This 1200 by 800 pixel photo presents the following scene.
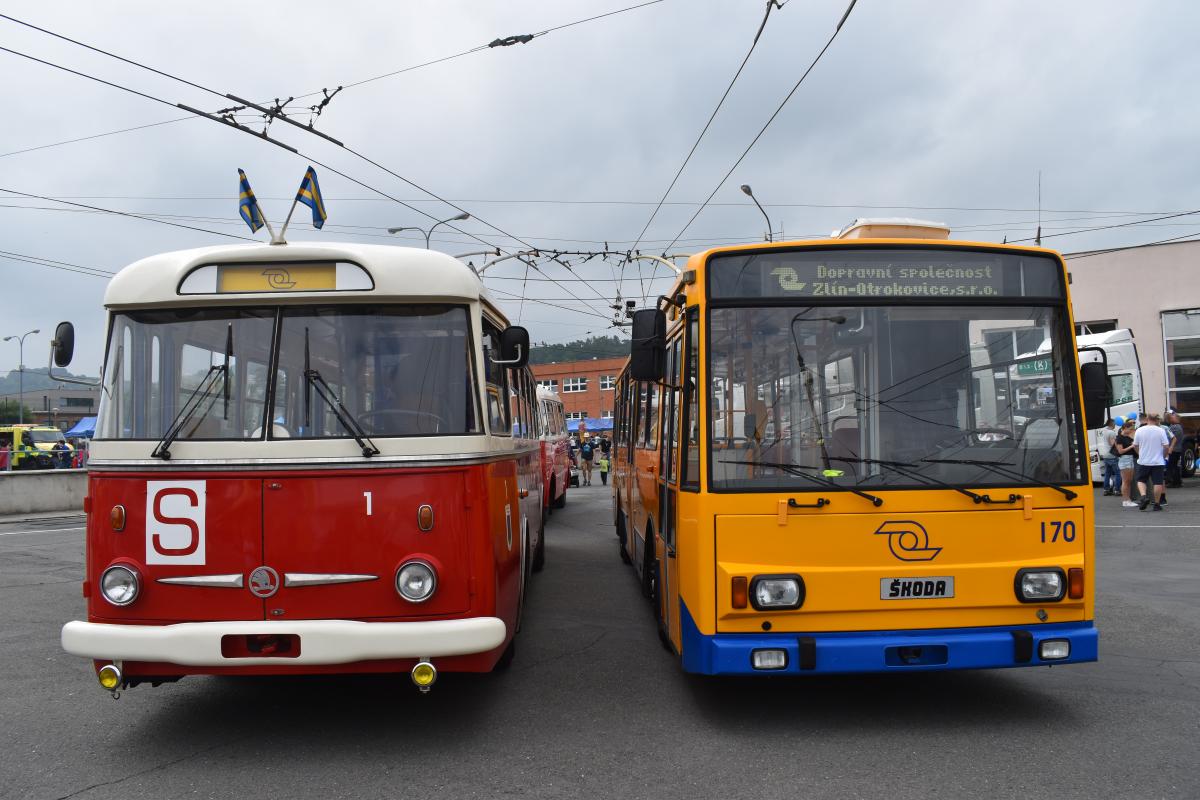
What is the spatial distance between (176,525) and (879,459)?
3748 mm

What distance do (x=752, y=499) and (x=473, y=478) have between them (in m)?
1.50

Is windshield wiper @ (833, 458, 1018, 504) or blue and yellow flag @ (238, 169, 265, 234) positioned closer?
windshield wiper @ (833, 458, 1018, 504)

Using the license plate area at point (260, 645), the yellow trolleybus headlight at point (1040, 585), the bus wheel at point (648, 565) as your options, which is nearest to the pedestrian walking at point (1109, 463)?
the bus wheel at point (648, 565)

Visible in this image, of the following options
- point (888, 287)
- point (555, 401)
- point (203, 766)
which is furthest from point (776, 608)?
point (555, 401)

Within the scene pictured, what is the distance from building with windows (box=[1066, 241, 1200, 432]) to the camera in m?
27.0

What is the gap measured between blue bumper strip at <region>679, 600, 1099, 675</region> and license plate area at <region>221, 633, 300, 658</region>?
6.95 feet

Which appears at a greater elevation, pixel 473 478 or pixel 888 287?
pixel 888 287

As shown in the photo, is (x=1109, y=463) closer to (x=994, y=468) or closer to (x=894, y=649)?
(x=994, y=468)

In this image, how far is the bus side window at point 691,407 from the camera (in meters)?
5.56

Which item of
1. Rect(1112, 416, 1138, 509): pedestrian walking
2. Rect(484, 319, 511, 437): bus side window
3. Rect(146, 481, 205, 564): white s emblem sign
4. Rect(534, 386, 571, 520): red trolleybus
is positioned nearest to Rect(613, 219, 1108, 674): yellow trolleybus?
Rect(484, 319, 511, 437): bus side window

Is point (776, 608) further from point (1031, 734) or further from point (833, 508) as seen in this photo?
point (1031, 734)

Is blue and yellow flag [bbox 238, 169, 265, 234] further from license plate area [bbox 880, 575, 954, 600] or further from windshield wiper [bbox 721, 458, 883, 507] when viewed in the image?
license plate area [bbox 880, 575, 954, 600]

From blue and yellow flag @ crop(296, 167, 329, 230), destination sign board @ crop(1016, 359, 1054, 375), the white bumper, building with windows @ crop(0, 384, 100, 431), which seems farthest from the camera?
building with windows @ crop(0, 384, 100, 431)

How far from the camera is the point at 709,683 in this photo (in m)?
6.40
